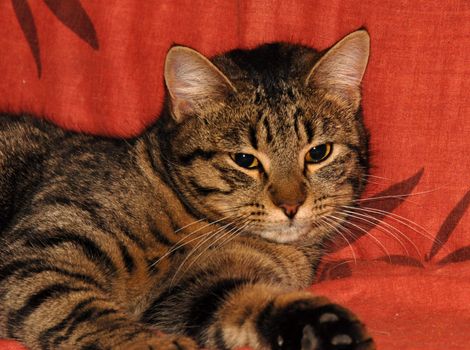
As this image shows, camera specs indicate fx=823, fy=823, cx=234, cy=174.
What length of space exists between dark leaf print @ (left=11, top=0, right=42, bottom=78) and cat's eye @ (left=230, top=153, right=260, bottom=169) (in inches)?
33.8

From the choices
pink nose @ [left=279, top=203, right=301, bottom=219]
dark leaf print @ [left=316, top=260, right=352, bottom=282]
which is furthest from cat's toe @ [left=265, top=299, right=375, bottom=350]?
dark leaf print @ [left=316, top=260, right=352, bottom=282]

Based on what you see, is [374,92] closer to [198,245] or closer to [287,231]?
[287,231]

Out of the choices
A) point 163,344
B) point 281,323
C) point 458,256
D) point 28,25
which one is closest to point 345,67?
point 458,256

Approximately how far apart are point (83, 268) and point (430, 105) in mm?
984

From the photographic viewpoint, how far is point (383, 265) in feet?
6.74

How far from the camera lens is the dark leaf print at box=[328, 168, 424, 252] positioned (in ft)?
6.99

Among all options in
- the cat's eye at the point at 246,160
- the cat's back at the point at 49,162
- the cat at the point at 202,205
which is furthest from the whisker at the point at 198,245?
the cat's back at the point at 49,162

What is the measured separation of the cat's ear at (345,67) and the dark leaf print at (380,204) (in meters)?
0.28

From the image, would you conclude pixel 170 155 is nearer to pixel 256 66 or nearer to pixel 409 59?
pixel 256 66

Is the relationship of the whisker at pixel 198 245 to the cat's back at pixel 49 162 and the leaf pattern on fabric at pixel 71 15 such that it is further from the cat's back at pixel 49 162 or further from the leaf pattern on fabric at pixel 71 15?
the leaf pattern on fabric at pixel 71 15

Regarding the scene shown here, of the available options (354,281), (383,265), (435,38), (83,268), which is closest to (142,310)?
(83,268)

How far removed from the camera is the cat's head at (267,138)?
1821 mm

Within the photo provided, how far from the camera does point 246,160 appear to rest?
184cm

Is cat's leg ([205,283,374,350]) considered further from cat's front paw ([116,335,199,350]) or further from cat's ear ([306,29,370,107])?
cat's ear ([306,29,370,107])
